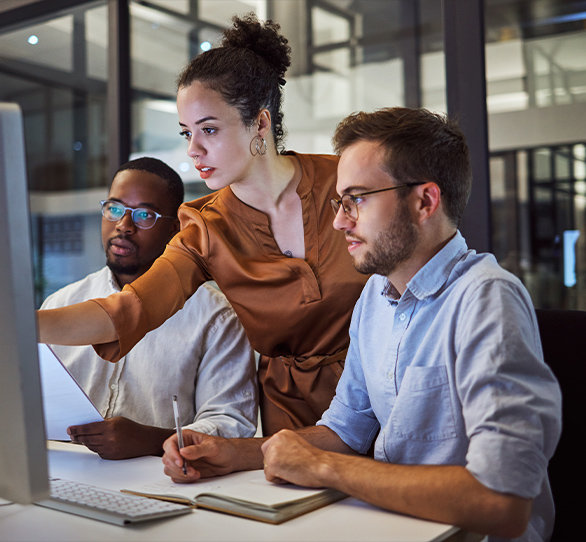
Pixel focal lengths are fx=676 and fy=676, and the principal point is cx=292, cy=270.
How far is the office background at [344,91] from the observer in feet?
8.27

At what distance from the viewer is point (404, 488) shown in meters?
1.06

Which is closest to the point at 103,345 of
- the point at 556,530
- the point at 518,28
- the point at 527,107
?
the point at 556,530

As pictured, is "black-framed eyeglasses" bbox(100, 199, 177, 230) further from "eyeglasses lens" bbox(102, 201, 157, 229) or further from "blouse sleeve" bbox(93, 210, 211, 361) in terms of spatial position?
"blouse sleeve" bbox(93, 210, 211, 361)

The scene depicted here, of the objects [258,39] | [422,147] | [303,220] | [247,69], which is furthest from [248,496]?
[258,39]

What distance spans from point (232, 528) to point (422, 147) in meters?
0.82

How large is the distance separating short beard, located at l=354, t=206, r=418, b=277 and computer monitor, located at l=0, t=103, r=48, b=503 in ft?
2.45

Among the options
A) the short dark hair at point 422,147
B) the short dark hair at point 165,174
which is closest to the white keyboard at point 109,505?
the short dark hair at point 422,147

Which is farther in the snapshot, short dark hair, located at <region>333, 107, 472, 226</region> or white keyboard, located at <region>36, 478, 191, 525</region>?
short dark hair, located at <region>333, 107, 472, 226</region>

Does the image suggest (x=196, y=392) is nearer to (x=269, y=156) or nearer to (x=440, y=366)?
(x=269, y=156)

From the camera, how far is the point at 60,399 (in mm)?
1419

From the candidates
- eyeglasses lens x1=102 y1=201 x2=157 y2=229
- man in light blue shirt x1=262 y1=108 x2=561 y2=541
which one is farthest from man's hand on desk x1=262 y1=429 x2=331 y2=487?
eyeglasses lens x1=102 y1=201 x2=157 y2=229

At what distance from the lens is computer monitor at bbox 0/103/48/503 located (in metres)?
0.78

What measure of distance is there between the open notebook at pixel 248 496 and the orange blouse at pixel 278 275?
53 centimetres

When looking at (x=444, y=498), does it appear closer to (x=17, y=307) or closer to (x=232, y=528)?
(x=232, y=528)
